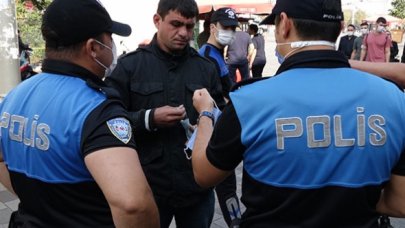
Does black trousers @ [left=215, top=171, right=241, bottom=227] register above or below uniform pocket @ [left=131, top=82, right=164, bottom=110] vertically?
below

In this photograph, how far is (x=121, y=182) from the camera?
1345 millimetres

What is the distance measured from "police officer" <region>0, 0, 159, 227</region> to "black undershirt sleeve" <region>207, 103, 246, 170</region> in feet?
0.85

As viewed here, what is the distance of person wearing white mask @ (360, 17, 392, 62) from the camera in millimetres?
Answer: 10114

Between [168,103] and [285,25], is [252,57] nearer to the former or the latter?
[168,103]

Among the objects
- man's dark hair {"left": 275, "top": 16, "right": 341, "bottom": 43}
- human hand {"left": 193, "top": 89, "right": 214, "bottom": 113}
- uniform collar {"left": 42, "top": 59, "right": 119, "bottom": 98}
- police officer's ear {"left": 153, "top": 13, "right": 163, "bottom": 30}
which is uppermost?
man's dark hair {"left": 275, "top": 16, "right": 341, "bottom": 43}

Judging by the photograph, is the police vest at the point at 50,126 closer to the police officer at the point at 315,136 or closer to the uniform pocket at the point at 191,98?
the police officer at the point at 315,136

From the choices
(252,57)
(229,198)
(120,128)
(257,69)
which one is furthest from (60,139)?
(257,69)

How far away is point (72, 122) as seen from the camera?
4.63 ft

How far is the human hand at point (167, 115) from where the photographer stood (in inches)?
88.5

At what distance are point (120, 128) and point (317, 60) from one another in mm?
689

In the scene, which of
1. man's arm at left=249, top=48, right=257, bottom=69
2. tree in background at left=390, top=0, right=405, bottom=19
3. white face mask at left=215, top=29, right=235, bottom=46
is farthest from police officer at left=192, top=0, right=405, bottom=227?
tree in background at left=390, top=0, right=405, bottom=19

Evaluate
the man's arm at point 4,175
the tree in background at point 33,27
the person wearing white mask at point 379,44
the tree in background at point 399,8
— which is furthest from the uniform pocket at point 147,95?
the tree in background at point 399,8

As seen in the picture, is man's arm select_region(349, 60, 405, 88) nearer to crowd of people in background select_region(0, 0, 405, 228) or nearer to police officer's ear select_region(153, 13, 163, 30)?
crowd of people in background select_region(0, 0, 405, 228)

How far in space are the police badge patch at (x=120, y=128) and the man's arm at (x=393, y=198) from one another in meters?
0.91
